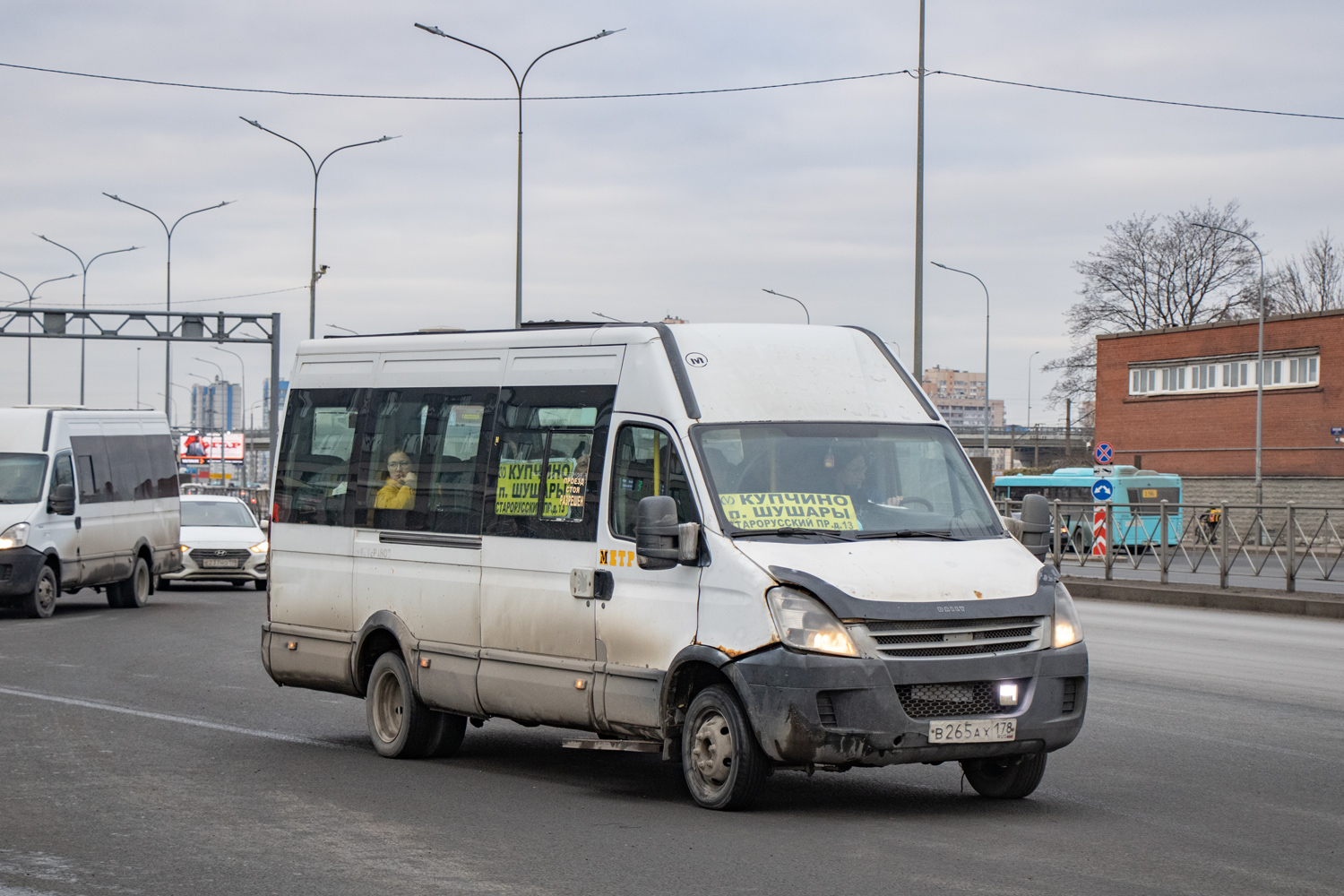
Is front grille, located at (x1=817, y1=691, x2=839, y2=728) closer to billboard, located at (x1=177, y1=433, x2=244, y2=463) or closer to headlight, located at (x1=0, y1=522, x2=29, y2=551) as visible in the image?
headlight, located at (x1=0, y1=522, x2=29, y2=551)

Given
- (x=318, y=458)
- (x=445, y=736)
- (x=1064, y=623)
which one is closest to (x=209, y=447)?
(x=318, y=458)

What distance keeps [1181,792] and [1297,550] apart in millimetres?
16615

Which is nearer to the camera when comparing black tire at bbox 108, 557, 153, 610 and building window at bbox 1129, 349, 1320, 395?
black tire at bbox 108, 557, 153, 610

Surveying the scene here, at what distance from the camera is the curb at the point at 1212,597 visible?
76.8 feet

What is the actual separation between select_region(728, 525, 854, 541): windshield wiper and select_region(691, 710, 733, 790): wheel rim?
32.8 inches

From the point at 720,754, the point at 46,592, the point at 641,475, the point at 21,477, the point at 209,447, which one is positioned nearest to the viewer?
the point at 720,754

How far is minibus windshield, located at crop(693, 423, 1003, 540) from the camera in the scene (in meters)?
8.12

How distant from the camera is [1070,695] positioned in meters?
7.93

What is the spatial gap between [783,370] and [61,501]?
15.4 m

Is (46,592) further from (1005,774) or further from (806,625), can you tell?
(806,625)

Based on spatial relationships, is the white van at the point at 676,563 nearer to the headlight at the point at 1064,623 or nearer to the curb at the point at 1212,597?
the headlight at the point at 1064,623

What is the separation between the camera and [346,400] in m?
10.8

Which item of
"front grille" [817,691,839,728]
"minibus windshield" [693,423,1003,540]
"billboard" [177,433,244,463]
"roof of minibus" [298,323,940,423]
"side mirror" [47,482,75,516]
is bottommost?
"front grille" [817,691,839,728]

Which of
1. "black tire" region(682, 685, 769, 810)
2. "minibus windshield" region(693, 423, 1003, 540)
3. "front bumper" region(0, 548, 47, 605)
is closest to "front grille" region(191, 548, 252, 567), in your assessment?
"front bumper" region(0, 548, 47, 605)
